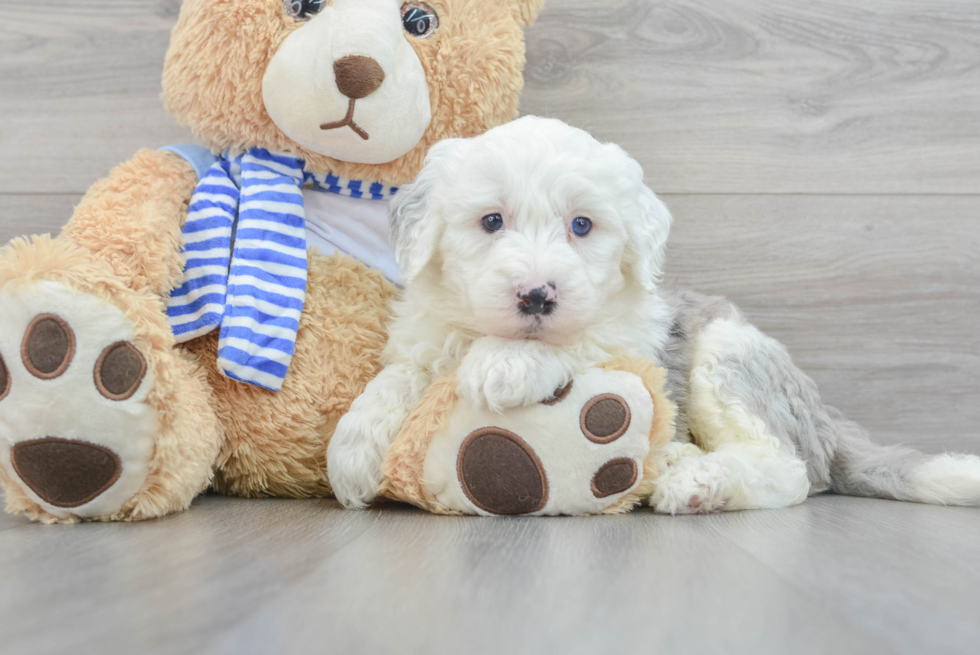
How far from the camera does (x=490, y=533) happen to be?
39.9 inches

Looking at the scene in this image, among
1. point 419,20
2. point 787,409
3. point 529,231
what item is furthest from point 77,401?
point 787,409

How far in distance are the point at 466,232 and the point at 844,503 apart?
85 centimetres

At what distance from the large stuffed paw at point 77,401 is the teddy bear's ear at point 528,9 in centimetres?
94

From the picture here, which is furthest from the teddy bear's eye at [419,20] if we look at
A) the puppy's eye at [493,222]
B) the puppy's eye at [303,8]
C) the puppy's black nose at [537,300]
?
the puppy's black nose at [537,300]

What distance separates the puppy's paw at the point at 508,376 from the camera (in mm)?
1097

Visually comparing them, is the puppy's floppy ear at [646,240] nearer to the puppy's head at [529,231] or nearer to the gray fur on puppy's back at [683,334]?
the puppy's head at [529,231]

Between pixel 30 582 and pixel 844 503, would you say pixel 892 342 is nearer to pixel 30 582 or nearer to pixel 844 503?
pixel 844 503

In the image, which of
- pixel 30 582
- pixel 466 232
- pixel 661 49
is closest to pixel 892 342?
pixel 661 49

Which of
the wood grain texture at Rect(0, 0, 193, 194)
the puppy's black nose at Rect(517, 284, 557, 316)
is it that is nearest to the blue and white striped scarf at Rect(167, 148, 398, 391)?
the puppy's black nose at Rect(517, 284, 557, 316)

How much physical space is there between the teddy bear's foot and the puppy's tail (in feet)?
1.90

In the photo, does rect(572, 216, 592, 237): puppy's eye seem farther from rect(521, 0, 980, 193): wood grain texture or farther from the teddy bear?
rect(521, 0, 980, 193): wood grain texture

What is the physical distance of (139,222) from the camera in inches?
49.0

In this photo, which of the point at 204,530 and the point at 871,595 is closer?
the point at 871,595

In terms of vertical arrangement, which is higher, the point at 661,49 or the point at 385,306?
the point at 661,49
